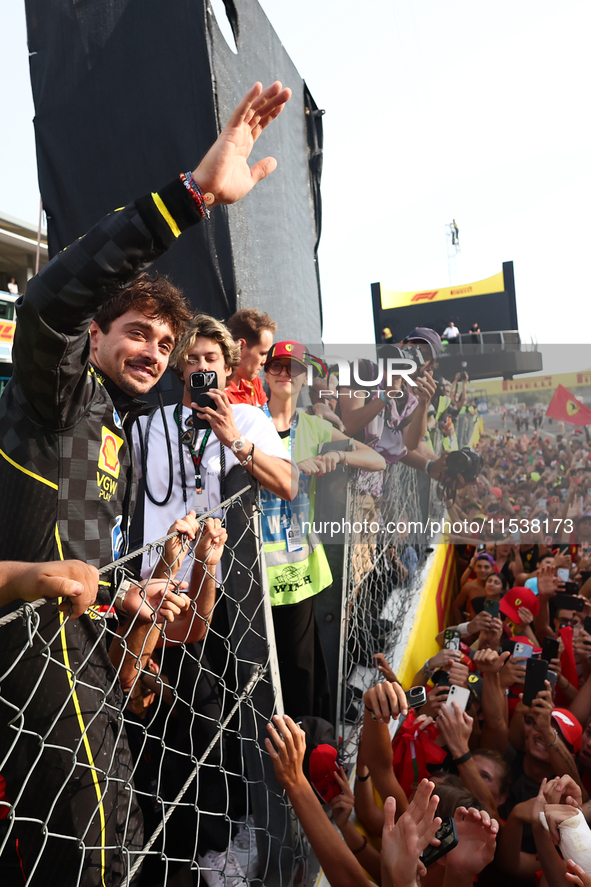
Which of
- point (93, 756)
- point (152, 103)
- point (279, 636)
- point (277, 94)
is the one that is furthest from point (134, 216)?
point (152, 103)

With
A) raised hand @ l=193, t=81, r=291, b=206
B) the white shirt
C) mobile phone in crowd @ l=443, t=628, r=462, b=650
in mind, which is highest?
raised hand @ l=193, t=81, r=291, b=206

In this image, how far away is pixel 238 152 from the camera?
1262 millimetres

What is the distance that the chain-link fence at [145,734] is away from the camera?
1.08 metres

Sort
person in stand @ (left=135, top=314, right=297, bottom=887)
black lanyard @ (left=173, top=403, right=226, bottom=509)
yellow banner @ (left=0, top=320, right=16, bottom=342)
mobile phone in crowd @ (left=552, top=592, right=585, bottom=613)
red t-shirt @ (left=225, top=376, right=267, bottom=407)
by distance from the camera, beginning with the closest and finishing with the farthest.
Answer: person in stand @ (left=135, top=314, right=297, bottom=887), black lanyard @ (left=173, top=403, right=226, bottom=509), red t-shirt @ (left=225, top=376, right=267, bottom=407), mobile phone in crowd @ (left=552, top=592, right=585, bottom=613), yellow banner @ (left=0, top=320, right=16, bottom=342)

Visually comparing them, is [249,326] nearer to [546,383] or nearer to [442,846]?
[442,846]

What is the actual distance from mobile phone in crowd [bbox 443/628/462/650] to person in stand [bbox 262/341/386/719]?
1.32 meters

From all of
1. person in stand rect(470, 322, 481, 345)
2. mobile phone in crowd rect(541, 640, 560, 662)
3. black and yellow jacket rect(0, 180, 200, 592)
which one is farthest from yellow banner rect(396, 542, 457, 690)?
person in stand rect(470, 322, 481, 345)

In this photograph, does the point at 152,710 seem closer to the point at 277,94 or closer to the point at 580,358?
the point at 277,94

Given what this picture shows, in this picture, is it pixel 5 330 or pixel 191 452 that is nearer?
pixel 191 452

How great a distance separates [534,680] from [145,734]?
6.52 ft

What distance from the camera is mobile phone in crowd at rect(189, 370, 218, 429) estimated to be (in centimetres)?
182

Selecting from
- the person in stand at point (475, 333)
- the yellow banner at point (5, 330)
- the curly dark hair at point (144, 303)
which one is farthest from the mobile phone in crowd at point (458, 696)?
the yellow banner at point (5, 330)

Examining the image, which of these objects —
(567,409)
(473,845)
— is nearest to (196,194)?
(473,845)

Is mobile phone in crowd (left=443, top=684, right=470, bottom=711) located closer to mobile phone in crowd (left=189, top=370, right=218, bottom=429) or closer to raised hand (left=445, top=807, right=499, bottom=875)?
raised hand (left=445, top=807, right=499, bottom=875)
